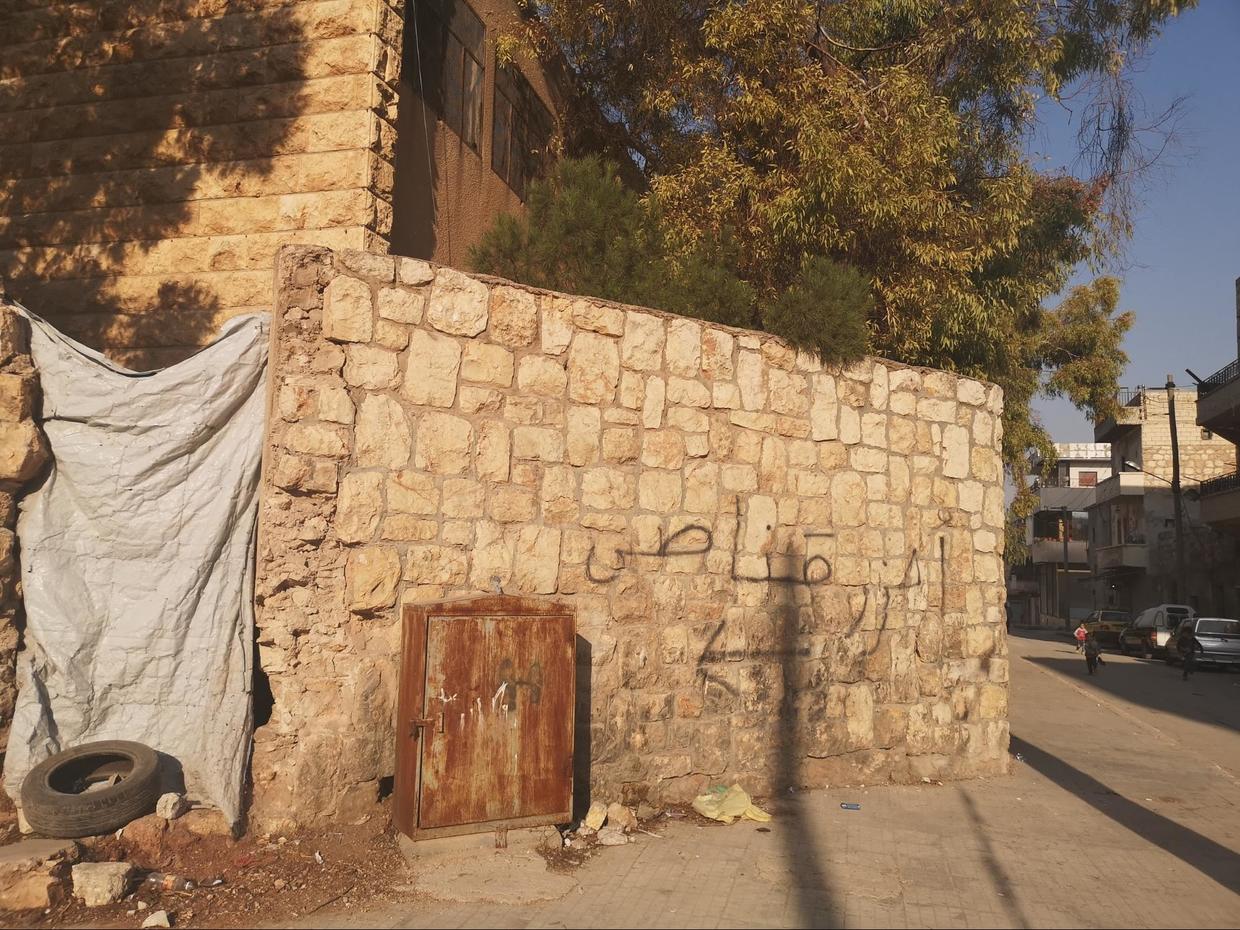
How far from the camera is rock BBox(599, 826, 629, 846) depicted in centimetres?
639

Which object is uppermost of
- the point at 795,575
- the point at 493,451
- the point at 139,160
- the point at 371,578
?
the point at 139,160

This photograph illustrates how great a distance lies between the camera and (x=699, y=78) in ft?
40.2

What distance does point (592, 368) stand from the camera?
718cm

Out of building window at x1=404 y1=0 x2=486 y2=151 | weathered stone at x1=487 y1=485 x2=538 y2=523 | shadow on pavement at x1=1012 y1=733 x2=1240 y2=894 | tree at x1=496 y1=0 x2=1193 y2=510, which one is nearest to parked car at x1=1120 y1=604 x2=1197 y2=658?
tree at x1=496 y1=0 x2=1193 y2=510

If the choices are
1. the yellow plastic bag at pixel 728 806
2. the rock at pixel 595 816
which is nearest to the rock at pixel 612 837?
the rock at pixel 595 816

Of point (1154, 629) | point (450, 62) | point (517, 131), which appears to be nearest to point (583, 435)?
point (450, 62)

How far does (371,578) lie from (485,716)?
3.44 ft

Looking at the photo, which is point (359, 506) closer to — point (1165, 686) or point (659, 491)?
point (659, 491)

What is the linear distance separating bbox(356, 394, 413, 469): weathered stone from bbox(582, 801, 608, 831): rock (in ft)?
8.24

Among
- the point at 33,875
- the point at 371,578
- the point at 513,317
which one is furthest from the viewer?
the point at 513,317

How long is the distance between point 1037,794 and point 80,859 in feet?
23.0

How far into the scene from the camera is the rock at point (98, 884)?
4848mm

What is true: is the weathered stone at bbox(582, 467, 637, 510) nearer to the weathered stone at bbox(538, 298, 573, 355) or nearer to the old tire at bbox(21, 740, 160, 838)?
the weathered stone at bbox(538, 298, 573, 355)

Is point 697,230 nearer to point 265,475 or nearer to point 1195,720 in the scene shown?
point 265,475
